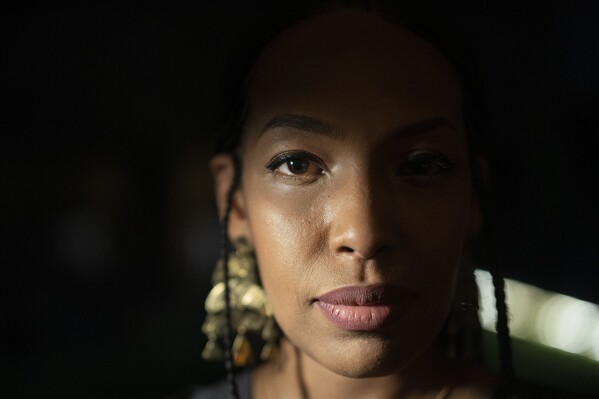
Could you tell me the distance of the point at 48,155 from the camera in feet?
4.72

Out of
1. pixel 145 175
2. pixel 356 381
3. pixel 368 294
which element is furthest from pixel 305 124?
pixel 145 175

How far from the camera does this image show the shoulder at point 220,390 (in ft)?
4.37

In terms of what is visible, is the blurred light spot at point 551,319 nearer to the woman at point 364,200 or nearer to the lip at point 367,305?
the woman at point 364,200

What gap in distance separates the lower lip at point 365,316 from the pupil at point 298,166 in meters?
0.23

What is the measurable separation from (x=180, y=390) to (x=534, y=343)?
0.79 meters

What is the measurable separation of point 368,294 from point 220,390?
533mm

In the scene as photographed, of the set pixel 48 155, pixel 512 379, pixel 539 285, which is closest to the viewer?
pixel 512 379

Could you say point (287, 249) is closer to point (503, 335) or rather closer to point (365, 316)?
point (365, 316)

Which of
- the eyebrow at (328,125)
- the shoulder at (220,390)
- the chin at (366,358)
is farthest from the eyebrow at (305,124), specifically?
the shoulder at (220,390)

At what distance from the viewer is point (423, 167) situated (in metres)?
1.07

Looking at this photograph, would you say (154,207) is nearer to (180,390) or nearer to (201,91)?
(201,91)

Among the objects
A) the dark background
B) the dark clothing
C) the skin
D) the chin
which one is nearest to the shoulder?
the dark clothing

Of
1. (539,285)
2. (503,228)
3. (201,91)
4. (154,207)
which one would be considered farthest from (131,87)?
(539,285)

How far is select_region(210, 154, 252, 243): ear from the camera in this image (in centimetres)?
128
